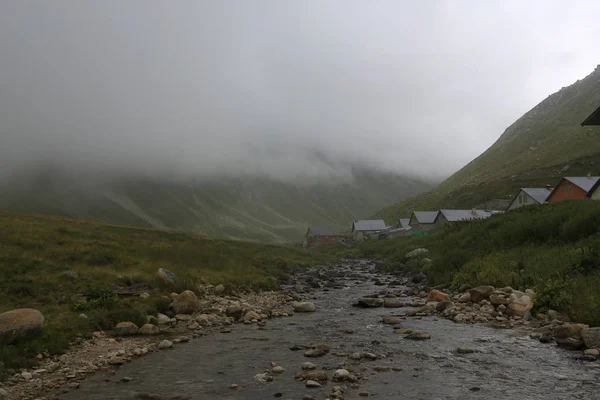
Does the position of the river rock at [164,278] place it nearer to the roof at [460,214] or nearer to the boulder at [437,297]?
the boulder at [437,297]

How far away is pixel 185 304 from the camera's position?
24.6 metres

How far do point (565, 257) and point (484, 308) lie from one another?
250 inches

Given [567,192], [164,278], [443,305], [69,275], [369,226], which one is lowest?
[443,305]

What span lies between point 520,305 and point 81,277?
2569cm

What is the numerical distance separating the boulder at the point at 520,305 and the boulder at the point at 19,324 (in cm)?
2208

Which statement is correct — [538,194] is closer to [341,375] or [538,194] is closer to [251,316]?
[251,316]

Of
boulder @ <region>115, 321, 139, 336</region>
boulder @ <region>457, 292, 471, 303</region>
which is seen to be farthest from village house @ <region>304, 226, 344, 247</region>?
boulder @ <region>115, 321, 139, 336</region>

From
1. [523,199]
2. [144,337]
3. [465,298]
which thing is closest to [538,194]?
[523,199]

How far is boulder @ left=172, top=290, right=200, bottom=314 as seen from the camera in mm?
24422

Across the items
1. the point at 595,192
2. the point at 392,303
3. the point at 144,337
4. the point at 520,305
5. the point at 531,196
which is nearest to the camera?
the point at 144,337

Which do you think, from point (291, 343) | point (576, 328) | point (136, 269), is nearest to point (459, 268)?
point (576, 328)

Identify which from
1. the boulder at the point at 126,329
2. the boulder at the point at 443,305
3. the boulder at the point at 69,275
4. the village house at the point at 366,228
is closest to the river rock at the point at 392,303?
the boulder at the point at 443,305

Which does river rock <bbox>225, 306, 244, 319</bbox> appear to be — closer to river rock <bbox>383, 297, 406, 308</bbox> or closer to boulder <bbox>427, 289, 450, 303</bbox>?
river rock <bbox>383, 297, 406, 308</bbox>

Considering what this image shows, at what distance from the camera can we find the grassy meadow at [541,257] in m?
19.9
